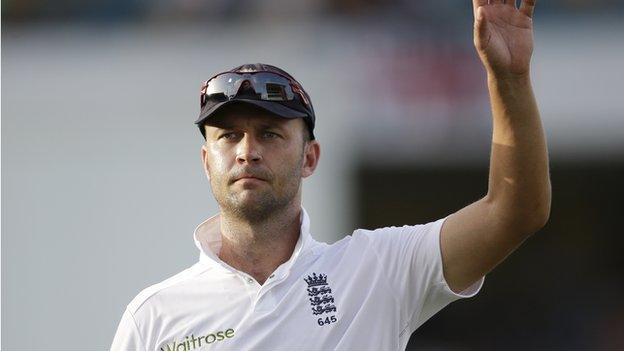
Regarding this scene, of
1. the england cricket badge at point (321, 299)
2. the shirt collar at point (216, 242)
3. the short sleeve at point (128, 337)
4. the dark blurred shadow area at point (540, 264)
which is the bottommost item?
the dark blurred shadow area at point (540, 264)

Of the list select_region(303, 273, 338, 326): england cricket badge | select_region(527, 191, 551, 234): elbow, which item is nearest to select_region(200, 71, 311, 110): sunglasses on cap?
select_region(303, 273, 338, 326): england cricket badge

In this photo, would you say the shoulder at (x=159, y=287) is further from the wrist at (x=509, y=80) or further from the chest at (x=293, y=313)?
the wrist at (x=509, y=80)

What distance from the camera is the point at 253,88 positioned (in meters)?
3.89

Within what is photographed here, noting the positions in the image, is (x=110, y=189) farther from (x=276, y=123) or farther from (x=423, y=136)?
(x=276, y=123)

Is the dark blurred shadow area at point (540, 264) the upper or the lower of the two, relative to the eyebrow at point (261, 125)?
lower

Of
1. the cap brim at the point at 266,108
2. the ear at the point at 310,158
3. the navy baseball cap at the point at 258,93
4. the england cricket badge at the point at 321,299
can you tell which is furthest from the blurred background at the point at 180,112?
the england cricket badge at the point at 321,299

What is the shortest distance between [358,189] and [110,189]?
2.35 metres

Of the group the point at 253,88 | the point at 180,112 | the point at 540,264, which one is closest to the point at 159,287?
the point at 253,88

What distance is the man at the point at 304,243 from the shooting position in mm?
3508

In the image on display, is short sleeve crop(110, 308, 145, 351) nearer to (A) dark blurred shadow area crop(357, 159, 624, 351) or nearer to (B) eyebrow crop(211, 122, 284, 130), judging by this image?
(B) eyebrow crop(211, 122, 284, 130)

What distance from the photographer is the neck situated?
392cm

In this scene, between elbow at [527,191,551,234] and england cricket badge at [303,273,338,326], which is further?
england cricket badge at [303,273,338,326]

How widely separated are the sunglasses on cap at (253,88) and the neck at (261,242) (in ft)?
1.17

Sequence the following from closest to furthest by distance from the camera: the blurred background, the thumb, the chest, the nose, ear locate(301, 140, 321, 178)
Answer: the thumb → the chest → the nose → ear locate(301, 140, 321, 178) → the blurred background
